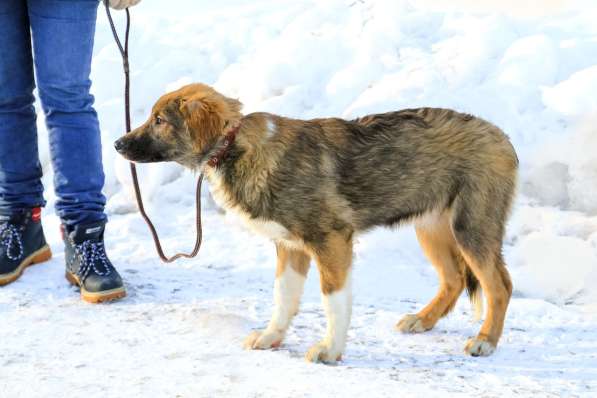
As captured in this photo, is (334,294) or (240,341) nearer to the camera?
(334,294)

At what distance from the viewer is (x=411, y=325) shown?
3.91 m

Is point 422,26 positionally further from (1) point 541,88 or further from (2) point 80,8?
(2) point 80,8

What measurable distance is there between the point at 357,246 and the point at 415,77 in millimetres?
Answer: 2043

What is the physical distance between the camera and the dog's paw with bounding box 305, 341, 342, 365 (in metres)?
3.44

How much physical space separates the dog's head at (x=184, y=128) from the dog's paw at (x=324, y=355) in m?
0.93

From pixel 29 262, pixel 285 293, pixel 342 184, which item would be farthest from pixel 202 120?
pixel 29 262

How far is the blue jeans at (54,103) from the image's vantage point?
161 inches

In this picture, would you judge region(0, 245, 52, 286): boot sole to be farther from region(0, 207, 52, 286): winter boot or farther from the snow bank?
the snow bank

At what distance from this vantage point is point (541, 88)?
6.36 metres

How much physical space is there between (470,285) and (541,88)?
9.45 ft

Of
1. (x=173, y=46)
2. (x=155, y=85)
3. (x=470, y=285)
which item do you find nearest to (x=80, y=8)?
(x=470, y=285)

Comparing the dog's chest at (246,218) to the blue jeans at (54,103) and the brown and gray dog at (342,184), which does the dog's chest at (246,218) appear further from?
the blue jeans at (54,103)

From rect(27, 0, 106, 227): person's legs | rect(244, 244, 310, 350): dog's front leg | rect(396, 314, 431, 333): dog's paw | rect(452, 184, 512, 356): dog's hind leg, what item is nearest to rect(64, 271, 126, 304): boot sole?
rect(27, 0, 106, 227): person's legs

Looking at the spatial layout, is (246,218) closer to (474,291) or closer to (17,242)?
(474,291)
